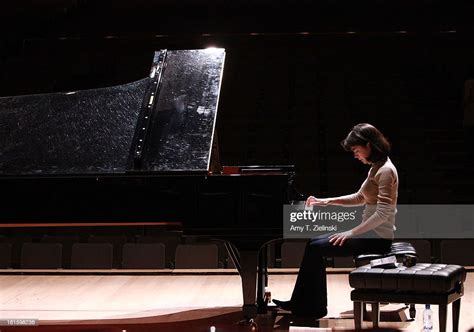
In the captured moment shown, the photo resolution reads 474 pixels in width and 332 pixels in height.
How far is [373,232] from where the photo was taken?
380cm

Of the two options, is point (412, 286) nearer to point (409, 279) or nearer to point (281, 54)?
point (409, 279)

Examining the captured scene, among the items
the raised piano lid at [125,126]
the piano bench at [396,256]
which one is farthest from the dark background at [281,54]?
the piano bench at [396,256]

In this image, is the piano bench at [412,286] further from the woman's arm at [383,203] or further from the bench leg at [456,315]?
the woman's arm at [383,203]

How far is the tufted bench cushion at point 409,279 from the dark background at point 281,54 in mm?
5308

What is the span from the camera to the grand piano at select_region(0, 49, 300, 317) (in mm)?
3793

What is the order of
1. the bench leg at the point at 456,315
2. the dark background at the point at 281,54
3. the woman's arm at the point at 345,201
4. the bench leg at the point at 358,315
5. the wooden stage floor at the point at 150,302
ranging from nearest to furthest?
the bench leg at the point at 456,315, the bench leg at the point at 358,315, the wooden stage floor at the point at 150,302, the woman's arm at the point at 345,201, the dark background at the point at 281,54

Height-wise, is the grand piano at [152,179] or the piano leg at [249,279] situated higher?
the grand piano at [152,179]

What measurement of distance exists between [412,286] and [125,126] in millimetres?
1943

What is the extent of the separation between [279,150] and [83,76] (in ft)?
11.2

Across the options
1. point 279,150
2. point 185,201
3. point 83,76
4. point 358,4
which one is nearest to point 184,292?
point 185,201

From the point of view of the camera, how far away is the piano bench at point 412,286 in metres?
3.36

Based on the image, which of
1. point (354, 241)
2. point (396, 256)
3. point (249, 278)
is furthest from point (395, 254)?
point (249, 278)

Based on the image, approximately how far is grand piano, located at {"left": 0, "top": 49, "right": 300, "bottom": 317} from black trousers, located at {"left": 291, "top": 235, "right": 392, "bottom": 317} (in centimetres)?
24

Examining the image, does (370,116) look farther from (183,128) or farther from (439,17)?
(183,128)
